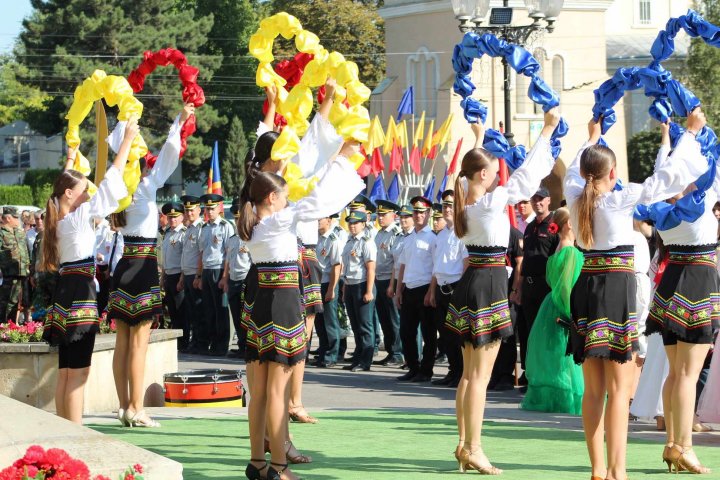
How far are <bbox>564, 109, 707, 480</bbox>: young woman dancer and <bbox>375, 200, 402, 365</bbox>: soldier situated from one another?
933 cm

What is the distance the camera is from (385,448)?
971 centimetres

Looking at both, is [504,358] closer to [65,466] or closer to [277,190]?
[277,190]

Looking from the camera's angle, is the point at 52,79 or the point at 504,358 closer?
the point at 504,358

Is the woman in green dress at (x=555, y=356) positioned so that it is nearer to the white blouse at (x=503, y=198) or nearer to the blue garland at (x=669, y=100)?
the blue garland at (x=669, y=100)

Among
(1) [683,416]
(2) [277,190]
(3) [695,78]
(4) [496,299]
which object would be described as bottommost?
(1) [683,416]

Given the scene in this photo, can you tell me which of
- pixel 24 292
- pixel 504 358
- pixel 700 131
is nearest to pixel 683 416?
pixel 700 131

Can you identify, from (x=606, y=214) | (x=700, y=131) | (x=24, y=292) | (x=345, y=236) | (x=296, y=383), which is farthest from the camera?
(x=24, y=292)

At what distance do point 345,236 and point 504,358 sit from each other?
3630 mm

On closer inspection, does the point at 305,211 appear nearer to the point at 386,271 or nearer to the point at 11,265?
the point at 386,271

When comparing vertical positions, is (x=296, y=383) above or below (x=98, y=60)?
below

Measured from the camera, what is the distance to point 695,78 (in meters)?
56.5

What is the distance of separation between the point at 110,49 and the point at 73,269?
50877 mm

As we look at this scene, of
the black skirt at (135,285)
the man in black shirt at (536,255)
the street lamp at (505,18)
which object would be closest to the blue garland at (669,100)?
the black skirt at (135,285)

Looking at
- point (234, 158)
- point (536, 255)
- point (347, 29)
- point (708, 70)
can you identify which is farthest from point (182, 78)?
point (347, 29)
